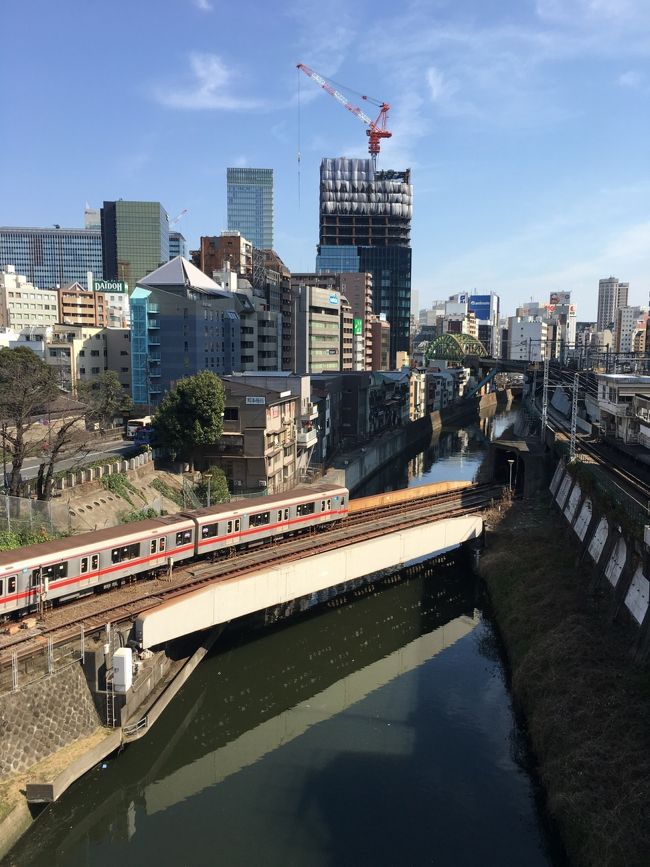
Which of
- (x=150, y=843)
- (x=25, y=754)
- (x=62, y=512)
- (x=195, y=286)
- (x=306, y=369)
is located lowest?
(x=150, y=843)

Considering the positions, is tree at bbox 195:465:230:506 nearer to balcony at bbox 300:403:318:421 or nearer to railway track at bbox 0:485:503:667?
railway track at bbox 0:485:503:667

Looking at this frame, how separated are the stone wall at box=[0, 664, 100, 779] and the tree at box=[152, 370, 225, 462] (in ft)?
72.7

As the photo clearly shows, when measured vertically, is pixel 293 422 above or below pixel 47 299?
below

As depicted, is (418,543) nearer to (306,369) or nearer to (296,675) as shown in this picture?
(296,675)

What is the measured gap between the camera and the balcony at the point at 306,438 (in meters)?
49.7

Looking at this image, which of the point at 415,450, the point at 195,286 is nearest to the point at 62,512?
the point at 195,286

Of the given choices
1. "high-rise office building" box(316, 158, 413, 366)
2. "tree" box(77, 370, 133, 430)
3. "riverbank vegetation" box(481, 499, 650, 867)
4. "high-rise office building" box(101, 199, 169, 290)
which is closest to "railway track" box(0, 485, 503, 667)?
"riverbank vegetation" box(481, 499, 650, 867)

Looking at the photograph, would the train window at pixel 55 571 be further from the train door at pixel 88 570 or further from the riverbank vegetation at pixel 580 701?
the riverbank vegetation at pixel 580 701

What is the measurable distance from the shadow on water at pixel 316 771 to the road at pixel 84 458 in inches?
576

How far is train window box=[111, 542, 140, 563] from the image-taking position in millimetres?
24422

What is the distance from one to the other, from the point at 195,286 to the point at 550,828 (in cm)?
4825

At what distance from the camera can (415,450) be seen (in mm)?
82625

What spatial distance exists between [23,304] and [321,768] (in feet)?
295

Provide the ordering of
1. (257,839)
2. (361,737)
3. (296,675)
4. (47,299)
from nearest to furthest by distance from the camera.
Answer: (257,839) < (361,737) < (296,675) < (47,299)
